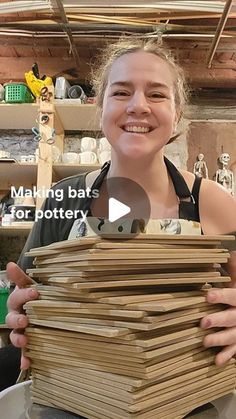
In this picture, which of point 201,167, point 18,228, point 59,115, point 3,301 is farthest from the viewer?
point 201,167

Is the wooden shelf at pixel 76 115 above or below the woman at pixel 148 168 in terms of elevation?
above

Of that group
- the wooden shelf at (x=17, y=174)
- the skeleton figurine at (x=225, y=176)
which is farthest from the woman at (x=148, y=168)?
the skeleton figurine at (x=225, y=176)

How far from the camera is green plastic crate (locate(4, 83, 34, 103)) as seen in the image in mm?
2943

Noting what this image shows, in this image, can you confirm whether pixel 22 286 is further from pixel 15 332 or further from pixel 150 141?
pixel 150 141

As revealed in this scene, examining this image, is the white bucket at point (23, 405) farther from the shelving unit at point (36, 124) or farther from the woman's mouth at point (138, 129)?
the shelving unit at point (36, 124)

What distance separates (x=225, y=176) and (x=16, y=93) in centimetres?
148

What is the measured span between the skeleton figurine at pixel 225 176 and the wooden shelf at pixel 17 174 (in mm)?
1240

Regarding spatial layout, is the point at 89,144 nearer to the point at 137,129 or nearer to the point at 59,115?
the point at 59,115

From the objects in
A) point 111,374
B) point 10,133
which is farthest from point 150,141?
point 10,133

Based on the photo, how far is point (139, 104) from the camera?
0.91 metres

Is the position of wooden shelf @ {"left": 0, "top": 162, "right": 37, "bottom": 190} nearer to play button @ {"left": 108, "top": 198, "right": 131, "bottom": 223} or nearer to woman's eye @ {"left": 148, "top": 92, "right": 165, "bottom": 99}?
play button @ {"left": 108, "top": 198, "right": 131, "bottom": 223}

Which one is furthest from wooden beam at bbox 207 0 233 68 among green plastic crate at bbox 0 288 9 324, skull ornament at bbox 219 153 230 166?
green plastic crate at bbox 0 288 9 324

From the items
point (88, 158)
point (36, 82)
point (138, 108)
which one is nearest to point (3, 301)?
point (88, 158)

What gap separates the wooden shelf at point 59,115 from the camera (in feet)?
9.70
